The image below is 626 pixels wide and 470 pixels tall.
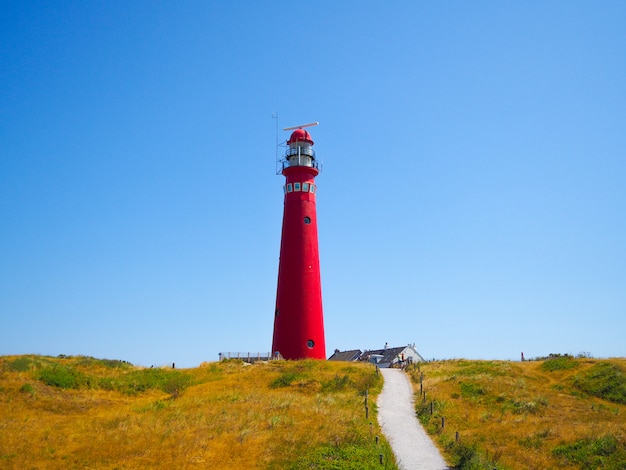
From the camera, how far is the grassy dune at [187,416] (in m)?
19.1

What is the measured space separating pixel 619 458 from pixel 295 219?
29801 mm

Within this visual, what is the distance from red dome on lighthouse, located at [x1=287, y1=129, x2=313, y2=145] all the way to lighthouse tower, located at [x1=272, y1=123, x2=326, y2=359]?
0.39m

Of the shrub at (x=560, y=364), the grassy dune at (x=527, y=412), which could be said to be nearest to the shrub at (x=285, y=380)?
the grassy dune at (x=527, y=412)

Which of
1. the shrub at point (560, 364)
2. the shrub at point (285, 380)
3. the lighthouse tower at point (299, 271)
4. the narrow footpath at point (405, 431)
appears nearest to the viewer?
the narrow footpath at point (405, 431)

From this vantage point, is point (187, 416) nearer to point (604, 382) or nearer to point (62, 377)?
point (62, 377)

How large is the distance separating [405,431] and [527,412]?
860 centimetres

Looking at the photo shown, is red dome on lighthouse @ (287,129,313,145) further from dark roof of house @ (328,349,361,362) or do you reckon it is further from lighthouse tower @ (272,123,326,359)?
dark roof of house @ (328,349,361,362)

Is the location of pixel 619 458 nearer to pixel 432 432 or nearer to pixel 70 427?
pixel 432 432

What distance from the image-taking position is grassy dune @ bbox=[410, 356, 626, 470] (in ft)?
65.3

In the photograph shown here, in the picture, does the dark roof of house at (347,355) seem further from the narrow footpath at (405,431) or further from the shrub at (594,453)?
the shrub at (594,453)

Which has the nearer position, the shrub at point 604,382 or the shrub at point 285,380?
the shrub at point 604,382

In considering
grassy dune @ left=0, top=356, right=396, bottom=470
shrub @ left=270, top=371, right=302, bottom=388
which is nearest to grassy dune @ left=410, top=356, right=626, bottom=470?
grassy dune @ left=0, top=356, right=396, bottom=470

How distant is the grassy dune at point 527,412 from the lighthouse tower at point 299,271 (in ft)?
31.7

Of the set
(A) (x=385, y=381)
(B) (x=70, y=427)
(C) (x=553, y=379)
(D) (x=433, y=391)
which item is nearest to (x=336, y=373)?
(A) (x=385, y=381)
